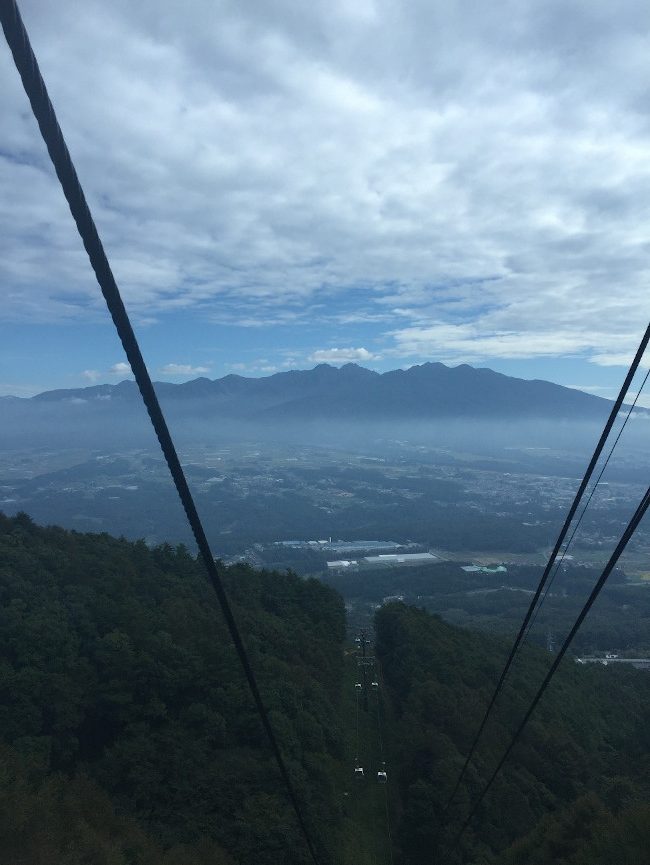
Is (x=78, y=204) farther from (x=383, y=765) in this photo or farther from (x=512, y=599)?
(x=512, y=599)

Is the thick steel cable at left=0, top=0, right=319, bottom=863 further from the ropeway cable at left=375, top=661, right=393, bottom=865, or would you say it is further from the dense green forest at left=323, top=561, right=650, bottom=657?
the dense green forest at left=323, top=561, right=650, bottom=657

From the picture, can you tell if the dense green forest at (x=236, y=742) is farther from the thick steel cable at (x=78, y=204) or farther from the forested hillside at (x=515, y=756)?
the thick steel cable at (x=78, y=204)

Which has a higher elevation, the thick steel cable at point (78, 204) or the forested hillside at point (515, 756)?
the thick steel cable at point (78, 204)

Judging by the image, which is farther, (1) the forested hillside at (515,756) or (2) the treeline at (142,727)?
(1) the forested hillside at (515,756)

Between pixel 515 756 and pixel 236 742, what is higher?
pixel 236 742

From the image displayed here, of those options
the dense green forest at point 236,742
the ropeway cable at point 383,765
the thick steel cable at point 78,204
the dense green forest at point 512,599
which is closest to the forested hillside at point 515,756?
the dense green forest at point 236,742

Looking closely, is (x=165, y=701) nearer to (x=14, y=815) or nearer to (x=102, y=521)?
(x=14, y=815)

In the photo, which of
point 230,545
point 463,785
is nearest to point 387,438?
point 230,545

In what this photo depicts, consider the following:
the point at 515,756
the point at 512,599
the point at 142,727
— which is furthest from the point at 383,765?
the point at 512,599
